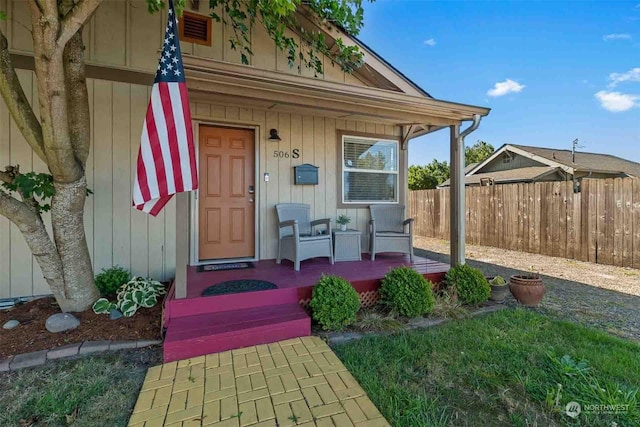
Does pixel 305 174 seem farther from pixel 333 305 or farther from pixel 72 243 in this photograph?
pixel 72 243

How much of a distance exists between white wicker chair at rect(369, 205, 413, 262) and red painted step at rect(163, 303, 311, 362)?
2.17m

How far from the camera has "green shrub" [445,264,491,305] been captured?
12.0ft

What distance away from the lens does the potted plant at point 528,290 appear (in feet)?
12.1

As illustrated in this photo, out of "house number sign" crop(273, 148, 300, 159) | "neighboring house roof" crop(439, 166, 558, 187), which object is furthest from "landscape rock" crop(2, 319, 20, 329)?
"neighboring house roof" crop(439, 166, 558, 187)

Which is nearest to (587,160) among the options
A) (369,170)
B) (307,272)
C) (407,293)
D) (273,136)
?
(369,170)

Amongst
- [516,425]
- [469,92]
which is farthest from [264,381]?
[469,92]

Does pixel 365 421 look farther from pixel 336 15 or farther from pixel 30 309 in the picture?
pixel 336 15

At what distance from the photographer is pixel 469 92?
1312cm

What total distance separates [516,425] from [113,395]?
101 inches

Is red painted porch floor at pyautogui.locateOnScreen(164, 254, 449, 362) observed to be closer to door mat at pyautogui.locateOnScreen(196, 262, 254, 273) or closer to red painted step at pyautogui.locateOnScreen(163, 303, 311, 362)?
red painted step at pyautogui.locateOnScreen(163, 303, 311, 362)

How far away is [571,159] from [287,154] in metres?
14.6

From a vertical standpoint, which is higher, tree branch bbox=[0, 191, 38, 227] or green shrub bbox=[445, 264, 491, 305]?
tree branch bbox=[0, 191, 38, 227]

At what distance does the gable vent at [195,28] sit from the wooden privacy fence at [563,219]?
7629 mm

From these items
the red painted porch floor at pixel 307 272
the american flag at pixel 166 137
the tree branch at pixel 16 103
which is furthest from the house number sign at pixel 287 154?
the tree branch at pixel 16 103
